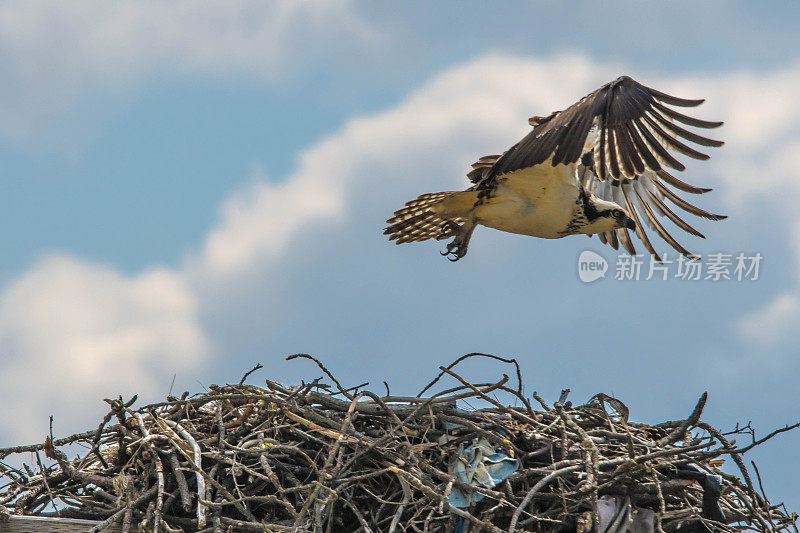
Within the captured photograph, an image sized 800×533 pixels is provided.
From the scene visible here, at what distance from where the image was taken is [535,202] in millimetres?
6367

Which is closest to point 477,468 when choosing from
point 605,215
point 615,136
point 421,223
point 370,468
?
point 370,468

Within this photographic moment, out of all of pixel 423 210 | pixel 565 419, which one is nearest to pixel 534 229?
pixel 423 210

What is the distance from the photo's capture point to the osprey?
5375 millimetres

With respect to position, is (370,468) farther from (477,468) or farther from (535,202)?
(535,202)

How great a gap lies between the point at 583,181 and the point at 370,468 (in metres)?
3.03

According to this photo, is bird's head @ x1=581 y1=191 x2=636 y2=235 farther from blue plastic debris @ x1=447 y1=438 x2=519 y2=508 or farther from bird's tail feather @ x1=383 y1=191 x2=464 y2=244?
blue plastic debris @ x1=447 y1=438 x2=519 y2=508

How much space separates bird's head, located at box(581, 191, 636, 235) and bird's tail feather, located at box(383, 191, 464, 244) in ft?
3.50

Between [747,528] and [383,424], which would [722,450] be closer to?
[747,528]

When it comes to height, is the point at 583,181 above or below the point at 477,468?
above

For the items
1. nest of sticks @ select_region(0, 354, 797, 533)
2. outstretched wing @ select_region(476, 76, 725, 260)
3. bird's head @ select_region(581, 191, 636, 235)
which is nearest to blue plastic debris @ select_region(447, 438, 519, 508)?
nest of sticks @ select_region(0, 354, 797, 533)

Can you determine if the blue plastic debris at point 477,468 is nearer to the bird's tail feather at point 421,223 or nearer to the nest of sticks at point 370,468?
the nest of sticks at point 370,468

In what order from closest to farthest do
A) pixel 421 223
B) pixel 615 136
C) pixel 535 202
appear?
1. pixel 615 136
2. pixel 535 202
3. pixel 421 223

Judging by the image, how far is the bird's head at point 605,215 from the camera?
6340mm

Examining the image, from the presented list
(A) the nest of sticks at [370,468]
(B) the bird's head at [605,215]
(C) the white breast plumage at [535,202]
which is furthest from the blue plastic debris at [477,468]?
(B) the bird's head at [605,215]
